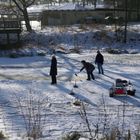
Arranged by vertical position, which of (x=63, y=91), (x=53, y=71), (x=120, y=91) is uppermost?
(x=53, y=71)

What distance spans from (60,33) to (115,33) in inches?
205

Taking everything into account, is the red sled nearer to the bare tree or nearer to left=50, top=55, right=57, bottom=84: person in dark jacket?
left=50, top=55, right=57, bottom=84: person in dark jacket

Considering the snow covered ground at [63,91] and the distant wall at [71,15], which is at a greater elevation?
the distant wall at [71,15]

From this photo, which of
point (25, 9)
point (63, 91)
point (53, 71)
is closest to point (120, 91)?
point (63, 91)

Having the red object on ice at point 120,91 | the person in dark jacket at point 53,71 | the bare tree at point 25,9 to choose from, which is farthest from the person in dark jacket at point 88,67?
the bare tree at point 25,9

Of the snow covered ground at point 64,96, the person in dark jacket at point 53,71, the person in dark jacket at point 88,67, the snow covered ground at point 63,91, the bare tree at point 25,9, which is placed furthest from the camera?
the bare tree at point 25,9

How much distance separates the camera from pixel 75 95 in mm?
18297

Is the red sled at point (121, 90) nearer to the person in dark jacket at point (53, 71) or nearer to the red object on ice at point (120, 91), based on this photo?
the red object on ice at point (120, 91)

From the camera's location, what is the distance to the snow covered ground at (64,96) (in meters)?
12.1

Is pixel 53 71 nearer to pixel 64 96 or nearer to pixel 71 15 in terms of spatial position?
pixel 64 96

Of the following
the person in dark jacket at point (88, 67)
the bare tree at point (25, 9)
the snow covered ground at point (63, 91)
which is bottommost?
the snow covered ground at point (63, 91)

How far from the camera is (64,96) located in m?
18.0

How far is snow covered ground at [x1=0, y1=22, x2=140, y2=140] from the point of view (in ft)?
39.7

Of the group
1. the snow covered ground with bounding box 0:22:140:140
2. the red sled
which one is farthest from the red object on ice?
the snow covered ground with bounding box 0:22:140:140
